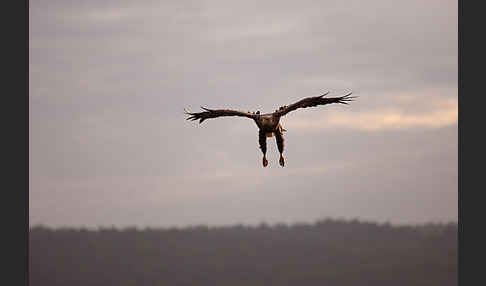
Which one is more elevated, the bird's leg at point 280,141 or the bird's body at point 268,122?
the bird's body at point 268,122

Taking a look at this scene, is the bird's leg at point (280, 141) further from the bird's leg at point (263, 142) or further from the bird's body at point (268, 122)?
the bird's leg at point (263, 142)

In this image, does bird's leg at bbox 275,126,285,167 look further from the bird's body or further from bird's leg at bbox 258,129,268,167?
bird's leg at bbox 258,129,268,167

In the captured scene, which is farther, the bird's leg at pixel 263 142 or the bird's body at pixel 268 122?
the bird's leg at pixel 263 142

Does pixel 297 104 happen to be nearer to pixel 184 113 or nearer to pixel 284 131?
pixel 284 131

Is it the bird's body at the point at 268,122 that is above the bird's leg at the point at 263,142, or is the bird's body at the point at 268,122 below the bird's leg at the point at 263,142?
above

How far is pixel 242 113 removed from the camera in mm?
59875

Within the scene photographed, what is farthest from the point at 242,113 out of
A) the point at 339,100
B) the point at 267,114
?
the point at 339,100

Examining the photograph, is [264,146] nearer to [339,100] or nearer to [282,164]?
[282,164]

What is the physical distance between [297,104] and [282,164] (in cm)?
363

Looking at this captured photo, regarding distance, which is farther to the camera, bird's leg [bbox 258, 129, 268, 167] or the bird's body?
bird's leg [bbox 258, 129, 268, 167]

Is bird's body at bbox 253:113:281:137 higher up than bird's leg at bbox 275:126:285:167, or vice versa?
bird's body at bbox 253:113:281:137

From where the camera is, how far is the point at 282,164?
2375 inches

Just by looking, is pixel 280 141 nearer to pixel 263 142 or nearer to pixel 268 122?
pixel 263 142

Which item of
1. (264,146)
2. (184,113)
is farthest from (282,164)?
(184,113)
